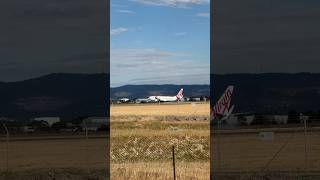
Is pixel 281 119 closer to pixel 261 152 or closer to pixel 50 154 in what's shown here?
pixel 261 152

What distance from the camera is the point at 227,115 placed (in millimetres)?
16234

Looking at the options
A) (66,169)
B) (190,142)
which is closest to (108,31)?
(66,169)

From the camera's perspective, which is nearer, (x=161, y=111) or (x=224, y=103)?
(x=224, y=103)

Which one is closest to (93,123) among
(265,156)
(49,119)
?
(49,119)

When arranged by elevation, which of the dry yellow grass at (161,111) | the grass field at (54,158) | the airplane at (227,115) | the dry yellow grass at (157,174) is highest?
the dry yellow grass at (161,111)

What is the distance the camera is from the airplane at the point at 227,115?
13.9 meters

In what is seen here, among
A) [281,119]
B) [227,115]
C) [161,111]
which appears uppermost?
[161,111]

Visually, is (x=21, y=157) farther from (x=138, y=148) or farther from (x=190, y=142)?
(x=190, y=142)

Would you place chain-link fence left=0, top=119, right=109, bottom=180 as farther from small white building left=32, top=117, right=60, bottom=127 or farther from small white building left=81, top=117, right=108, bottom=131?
small white building left=32, top=117, right=60, bottom=127

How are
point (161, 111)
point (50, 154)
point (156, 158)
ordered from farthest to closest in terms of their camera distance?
point (161, 111)
point (156, 158)
point (50, 154)

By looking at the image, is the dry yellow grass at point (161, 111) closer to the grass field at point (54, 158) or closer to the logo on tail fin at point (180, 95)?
the grass field at point (54, 158)

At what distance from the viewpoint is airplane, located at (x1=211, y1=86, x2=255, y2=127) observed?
1394 cm

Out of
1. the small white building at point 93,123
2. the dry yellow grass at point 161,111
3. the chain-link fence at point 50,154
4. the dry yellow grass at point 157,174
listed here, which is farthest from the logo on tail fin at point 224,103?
the dry yellow grass at point 161,111

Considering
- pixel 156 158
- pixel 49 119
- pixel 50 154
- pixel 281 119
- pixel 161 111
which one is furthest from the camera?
pixel 161 111
